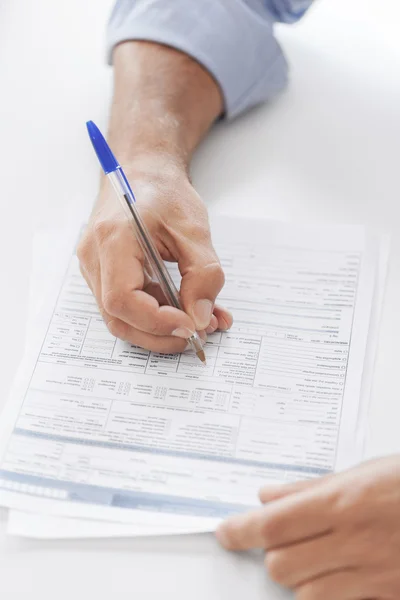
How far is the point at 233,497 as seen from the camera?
581 millimetres

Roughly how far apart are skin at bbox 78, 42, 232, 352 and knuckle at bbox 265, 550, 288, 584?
0.21m

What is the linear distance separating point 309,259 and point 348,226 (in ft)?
0.21

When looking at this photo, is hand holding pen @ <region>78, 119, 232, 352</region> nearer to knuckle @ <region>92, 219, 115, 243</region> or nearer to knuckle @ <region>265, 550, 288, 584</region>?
knuckle @ <region>92, 219, 115, 243</region>

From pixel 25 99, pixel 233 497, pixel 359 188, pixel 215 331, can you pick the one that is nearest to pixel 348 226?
pixel 359 188

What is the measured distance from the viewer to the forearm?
2.75 feet

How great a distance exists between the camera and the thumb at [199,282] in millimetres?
675

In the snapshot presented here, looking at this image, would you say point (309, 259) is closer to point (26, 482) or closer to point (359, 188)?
point (359, 188)

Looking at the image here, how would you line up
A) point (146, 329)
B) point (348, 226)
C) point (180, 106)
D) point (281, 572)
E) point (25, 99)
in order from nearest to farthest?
point (281, 572)
point (146, 329)
point (348, 226)
point (180, 106)
point (25, 99)

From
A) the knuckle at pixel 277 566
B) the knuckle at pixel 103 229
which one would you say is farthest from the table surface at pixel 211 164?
the knuckle at pixel 103 229

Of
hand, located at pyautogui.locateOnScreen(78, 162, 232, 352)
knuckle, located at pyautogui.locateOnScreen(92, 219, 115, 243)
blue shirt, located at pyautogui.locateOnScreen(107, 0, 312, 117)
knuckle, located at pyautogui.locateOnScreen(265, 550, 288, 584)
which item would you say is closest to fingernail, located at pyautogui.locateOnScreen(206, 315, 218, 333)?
hand, located at pyautogui.locateOnScreen(78, 162, 232, 352)

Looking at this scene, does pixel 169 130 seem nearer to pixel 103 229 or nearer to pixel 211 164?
pixel 211 164

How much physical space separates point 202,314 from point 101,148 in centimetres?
17

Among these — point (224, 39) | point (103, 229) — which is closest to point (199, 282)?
point (103, 229)

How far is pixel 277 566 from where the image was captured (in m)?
0.53
